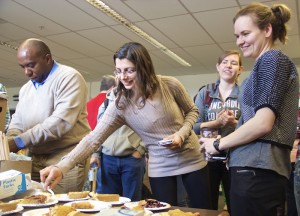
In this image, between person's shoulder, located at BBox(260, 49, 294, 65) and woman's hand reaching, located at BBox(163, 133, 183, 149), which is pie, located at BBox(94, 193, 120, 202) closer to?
woman's hand reaching, located at BBox(163, 133, 183, 149)

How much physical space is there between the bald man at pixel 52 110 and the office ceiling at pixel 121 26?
212 centimetres

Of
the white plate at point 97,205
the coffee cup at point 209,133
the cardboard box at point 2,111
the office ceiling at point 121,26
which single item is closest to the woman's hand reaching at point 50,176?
the white plate at point 97,205

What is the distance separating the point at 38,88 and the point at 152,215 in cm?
107

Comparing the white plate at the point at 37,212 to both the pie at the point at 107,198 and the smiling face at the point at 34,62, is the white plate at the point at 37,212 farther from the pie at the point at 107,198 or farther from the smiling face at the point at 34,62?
the smiling face at the point at 34,62

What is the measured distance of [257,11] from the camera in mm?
1038

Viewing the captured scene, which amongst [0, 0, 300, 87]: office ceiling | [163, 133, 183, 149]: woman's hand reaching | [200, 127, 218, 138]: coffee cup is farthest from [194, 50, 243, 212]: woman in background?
[0, 0, 300, 87]: office ceiling

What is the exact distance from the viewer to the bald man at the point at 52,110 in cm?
162

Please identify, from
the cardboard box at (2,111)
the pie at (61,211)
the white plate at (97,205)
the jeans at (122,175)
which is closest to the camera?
the pie at (61,211)

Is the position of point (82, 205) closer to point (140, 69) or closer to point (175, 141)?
point (175, 141)

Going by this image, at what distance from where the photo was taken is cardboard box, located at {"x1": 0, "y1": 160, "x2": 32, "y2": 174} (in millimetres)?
1236

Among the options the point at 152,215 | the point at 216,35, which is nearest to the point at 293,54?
the point at 216,35

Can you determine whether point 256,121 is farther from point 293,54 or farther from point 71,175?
point 293,54

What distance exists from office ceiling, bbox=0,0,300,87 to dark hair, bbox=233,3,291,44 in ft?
8.54

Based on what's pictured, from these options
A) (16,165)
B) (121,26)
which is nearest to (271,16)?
(16,165)
